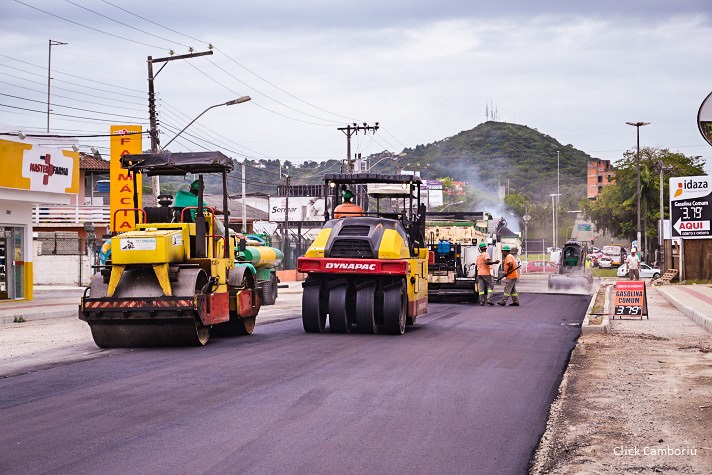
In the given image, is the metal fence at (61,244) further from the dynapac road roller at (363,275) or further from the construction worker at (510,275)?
the dynapac road roller at (363,275)

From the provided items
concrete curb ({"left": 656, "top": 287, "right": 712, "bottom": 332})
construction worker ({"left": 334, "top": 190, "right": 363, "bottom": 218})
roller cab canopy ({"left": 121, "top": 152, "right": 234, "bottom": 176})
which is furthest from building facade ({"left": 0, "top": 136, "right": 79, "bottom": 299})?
concrete curb ({"left": 656, "top": 287, "right": 712, "bottom": 332})

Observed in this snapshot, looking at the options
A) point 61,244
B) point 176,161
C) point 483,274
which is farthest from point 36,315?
point 61,244

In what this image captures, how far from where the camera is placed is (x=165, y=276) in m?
14.1

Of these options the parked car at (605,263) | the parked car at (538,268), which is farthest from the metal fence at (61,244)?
the parked car at (605,263)

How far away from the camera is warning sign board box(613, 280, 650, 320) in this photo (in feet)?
74.5

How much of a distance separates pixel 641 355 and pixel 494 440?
300 inches

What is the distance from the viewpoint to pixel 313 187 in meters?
87.8

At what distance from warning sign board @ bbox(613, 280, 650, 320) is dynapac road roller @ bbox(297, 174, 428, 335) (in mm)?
6670

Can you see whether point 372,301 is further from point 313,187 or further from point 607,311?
point 313,187

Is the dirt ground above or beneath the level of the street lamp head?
beneath

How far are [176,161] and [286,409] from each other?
22.5 ft

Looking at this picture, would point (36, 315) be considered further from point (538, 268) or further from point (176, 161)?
point (538, 268)

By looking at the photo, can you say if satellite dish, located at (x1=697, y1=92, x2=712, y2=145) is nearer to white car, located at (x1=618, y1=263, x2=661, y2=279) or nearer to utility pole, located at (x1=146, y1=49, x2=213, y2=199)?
utility pole, located at (x1=146, y1=49, x2=213, y2=199)

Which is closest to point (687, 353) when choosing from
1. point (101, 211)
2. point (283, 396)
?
point (283, 396)
